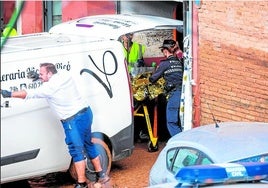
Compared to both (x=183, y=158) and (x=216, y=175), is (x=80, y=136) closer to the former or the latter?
(x=183, y=158)

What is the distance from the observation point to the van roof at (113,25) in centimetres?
1087

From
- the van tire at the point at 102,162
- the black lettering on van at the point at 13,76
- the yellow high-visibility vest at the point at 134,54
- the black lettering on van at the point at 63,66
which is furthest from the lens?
the yellow high-visibility vest at the point at 134,54

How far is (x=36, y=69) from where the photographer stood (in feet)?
23.1

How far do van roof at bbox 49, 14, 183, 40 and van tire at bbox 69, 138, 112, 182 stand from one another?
6.09 ft

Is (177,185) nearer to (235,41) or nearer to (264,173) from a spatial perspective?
(264,173)

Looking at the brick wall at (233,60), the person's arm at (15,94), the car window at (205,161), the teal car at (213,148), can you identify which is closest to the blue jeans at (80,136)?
the teal car at (213,148)

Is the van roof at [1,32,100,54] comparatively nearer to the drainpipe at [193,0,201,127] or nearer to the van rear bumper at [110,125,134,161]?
the van rear bumper at [110,125,134,161]

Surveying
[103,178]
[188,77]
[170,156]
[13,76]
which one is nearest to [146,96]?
[188,77]

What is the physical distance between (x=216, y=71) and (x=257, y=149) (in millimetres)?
4625

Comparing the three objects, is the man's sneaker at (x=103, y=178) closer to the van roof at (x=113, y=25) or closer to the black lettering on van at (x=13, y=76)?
the black lettering on van at (x=13, y=76)

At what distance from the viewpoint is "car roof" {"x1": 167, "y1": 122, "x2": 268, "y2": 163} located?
6488mm

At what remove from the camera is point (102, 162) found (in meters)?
9.12

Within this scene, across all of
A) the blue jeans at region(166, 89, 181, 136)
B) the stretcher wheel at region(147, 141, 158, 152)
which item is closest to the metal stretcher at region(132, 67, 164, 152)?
the stretcher wheel at region(147, 141, 158, 152)

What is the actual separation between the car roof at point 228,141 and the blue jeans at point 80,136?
996 mm
